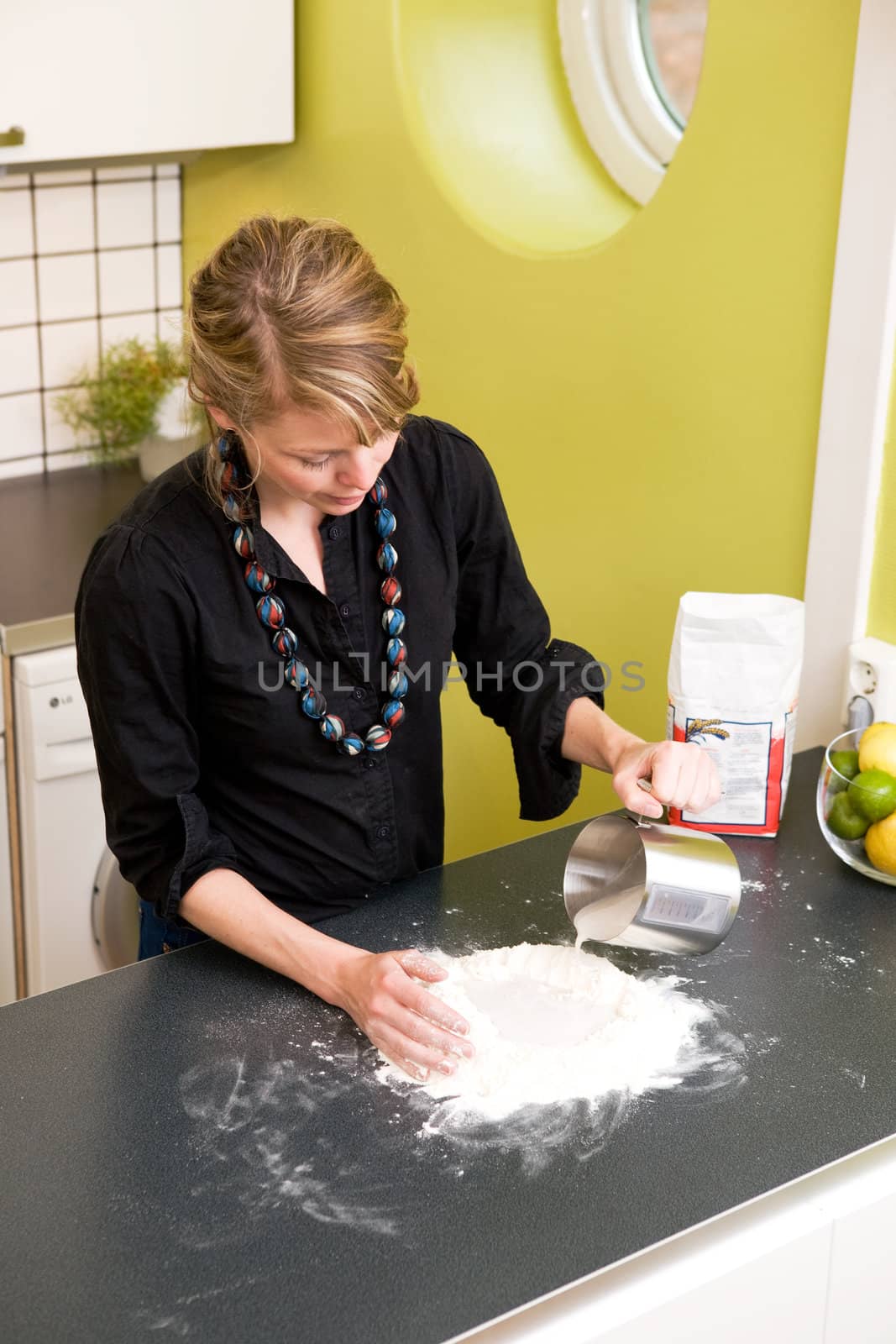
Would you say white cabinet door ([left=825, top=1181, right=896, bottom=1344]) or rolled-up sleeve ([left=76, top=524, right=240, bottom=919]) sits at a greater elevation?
rolled-up sleeve ([left=76, top=524, right=240, bottom=919])

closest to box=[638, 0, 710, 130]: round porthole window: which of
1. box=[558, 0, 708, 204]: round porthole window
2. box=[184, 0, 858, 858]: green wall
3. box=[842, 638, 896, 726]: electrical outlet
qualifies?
box=[558, 0, 708, 204]: round porthole window

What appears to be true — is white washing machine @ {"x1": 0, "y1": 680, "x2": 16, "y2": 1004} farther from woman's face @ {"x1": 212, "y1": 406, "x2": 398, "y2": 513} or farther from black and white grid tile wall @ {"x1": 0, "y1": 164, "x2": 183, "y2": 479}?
woman's face @ {"x1": 212, "y1": 406, "x2": 398, "y2": 513}

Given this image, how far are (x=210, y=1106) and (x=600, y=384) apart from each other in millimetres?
1136

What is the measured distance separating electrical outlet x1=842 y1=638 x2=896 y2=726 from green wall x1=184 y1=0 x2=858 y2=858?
0.13 meters

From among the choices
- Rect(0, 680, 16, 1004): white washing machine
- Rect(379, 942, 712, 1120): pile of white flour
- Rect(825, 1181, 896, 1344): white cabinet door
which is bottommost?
Rect(0, 680, 16, 1004): white washing machine

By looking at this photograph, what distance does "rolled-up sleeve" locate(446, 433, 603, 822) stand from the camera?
4.49 feet

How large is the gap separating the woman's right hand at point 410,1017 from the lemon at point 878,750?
0.52 meters

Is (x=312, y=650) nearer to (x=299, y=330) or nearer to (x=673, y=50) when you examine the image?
(x=299, y=330)

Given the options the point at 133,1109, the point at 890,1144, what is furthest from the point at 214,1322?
the point at 890,1144

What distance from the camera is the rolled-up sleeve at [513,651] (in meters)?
1.37

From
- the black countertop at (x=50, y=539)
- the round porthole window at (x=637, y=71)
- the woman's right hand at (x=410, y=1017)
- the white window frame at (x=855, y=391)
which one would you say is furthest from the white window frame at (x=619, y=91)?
the woman's right hand at (x=410, y=1017)

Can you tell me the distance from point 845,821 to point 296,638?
0.55 metres

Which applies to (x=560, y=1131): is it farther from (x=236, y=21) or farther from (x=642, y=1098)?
(x=236, y=21)

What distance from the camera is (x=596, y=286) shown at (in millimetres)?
1825
